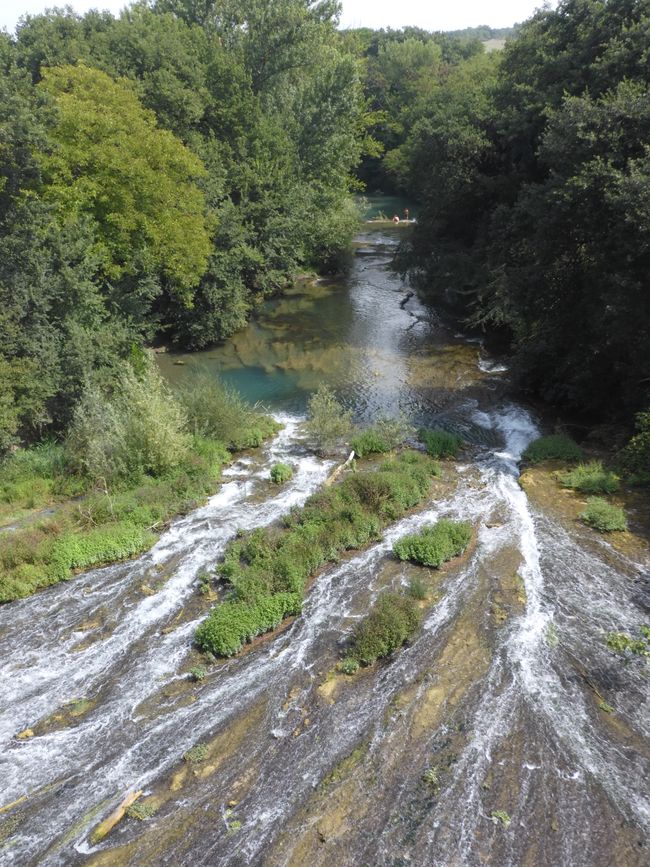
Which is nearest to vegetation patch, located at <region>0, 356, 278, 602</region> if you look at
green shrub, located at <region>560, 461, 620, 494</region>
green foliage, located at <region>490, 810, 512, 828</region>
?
green foliage, located at <region>490, 810, 512, 828</region>

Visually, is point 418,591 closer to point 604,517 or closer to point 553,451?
point 604,517

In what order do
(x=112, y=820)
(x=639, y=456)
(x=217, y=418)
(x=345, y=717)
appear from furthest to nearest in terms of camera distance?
1. (x=217, y=418)
2. (x=639, y=456)
3. (x=345, y=717)
4. (x=112, y=820)

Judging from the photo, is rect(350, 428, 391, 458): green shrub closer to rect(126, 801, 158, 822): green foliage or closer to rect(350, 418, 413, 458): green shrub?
rect(350, 418, 413, 458): green shrub

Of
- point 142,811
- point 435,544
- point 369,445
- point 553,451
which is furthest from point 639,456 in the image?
point 142,811

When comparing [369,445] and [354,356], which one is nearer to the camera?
[369,445]

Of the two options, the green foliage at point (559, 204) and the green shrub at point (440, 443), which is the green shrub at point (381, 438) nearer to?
the green shrub at point (440, 443)

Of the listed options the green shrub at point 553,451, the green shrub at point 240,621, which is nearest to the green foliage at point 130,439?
the green shrub at point 240,621
